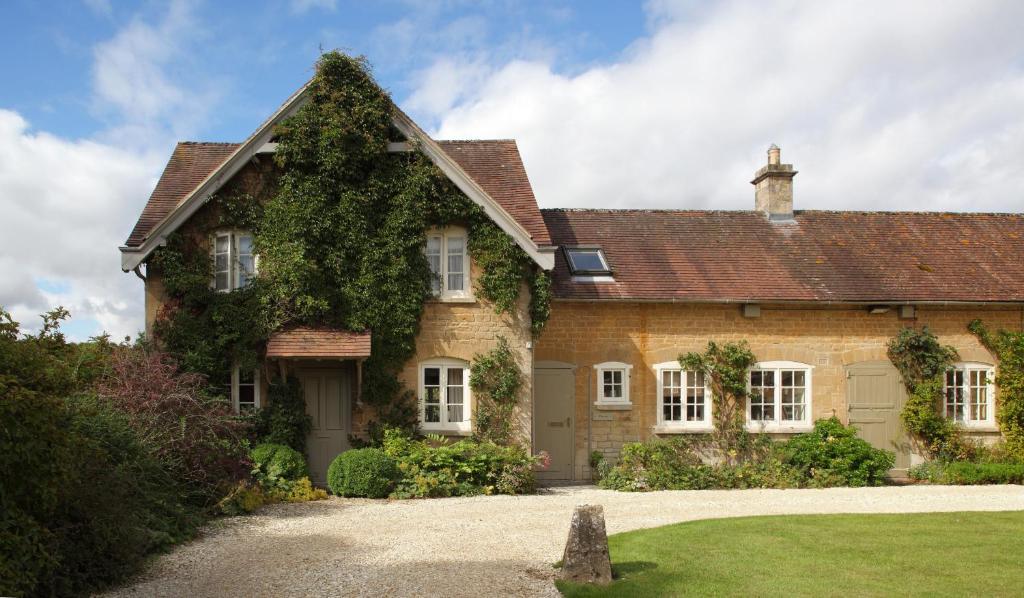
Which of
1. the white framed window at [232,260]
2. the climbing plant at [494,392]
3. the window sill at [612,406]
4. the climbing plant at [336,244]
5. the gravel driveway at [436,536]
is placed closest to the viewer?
the gravel driveway at [436,536]

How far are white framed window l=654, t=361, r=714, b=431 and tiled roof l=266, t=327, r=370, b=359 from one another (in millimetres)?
6339

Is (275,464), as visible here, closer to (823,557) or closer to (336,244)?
(336,244)

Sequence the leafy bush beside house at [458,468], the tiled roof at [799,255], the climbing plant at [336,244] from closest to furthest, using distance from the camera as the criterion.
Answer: the leafy bush beside house at [458,468]
the climbing plant at [336,244]
the tiled roof at [799,255]

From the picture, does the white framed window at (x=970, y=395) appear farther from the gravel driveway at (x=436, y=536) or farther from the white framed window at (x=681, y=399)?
the white framed window at (x=681, y=399)

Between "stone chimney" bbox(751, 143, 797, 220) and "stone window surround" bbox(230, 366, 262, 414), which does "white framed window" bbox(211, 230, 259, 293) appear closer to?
"stone window surround" bbox(230, 366, 262, 414)

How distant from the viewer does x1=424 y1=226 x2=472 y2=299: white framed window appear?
603 inches

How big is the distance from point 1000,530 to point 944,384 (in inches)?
279

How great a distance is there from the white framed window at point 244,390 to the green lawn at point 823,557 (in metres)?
7.78

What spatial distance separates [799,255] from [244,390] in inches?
496

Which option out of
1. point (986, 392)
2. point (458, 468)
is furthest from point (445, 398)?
point (986, 392)

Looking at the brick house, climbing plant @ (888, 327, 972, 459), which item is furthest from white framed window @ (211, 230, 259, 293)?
climbing plant @ (888, 327, 972, 459)

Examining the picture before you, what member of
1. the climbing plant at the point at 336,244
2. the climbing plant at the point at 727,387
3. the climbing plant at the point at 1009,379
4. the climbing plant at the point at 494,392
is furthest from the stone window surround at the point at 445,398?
the climbing plant at the point at 1009,379

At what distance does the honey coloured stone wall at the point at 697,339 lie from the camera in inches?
643

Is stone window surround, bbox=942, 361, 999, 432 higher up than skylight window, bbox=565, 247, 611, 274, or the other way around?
skylight window, bbox=565, 247, 611, 274
